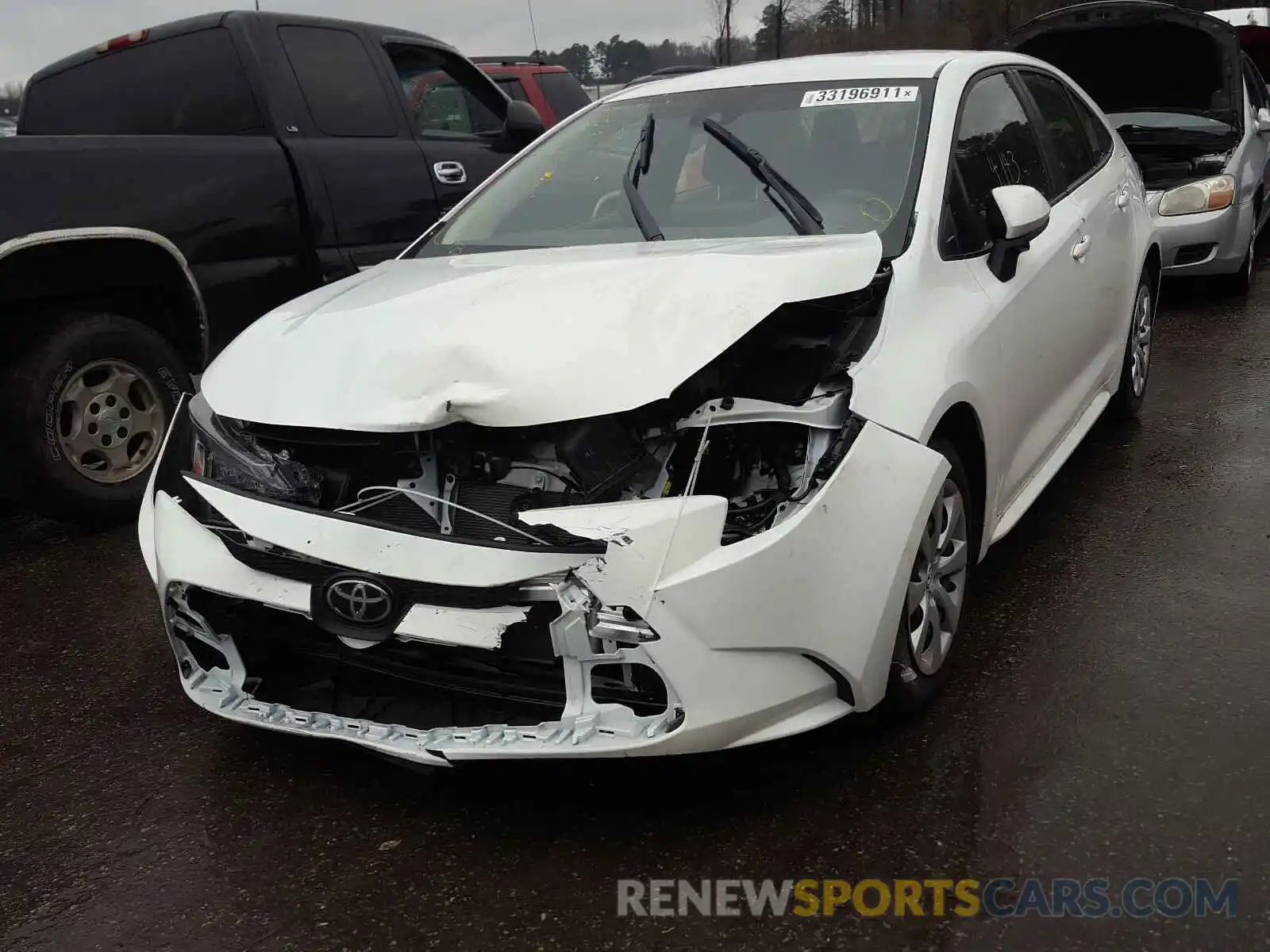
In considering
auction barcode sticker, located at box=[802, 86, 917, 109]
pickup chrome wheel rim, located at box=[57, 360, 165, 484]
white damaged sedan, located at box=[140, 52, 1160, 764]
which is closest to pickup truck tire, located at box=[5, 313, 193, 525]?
pickup chrome wheel rim, located at box=[57, 360, 165, 484]

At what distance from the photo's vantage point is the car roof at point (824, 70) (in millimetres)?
3771

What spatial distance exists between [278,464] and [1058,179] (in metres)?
3.04

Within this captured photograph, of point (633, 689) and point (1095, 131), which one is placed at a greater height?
point (1095, 131)

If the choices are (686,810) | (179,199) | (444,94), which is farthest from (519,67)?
(686,810)

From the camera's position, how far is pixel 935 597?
2.99 meters

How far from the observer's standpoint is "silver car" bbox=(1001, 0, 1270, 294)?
25.5 feet

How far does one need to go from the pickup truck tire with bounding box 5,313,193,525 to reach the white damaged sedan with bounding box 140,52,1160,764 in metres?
1.60

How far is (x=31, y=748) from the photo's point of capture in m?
3.16

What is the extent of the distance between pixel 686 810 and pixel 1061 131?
326 centimetres

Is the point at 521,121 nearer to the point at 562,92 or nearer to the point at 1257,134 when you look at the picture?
the point at 562,92

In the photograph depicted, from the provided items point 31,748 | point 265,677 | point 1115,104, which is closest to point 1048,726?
point 265,677

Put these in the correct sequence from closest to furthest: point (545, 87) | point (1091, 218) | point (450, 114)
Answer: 1. point (1091, 218)
2. point (450, 114)
3. point (545, 87)

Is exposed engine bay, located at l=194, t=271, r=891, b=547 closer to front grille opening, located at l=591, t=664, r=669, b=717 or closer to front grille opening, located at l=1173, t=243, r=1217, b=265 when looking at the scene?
front grille opening, located at l=591, t=664, r=669, b=717

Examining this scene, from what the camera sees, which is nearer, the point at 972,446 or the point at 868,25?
the point at 972,446
